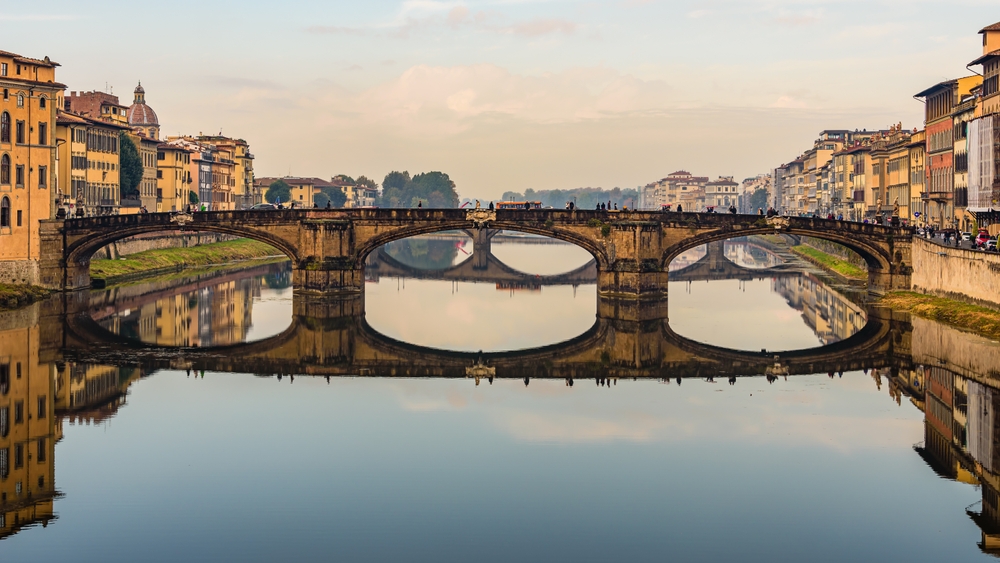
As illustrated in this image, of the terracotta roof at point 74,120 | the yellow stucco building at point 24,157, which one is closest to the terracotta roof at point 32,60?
the yellow stucco building at point 24,157

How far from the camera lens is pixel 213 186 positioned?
16175 centimetres

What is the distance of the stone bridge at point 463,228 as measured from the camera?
78875mm

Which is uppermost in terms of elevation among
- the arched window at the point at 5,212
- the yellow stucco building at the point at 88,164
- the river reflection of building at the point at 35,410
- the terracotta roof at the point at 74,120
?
the terracotta roof at the point at 74,120

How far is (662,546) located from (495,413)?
52.9 feet

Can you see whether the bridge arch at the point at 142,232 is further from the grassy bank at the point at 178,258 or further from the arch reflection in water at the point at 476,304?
the arch reflection in water at the point at 476,304

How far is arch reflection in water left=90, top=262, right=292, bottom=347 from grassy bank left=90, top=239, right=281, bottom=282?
9.01 feet

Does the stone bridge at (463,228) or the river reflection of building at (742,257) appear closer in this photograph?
the stone bridge at (463,228)

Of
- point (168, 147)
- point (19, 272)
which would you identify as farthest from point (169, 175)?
point (19, 272)

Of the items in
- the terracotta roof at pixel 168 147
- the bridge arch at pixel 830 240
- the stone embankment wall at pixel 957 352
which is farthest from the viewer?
the terracotta roof at pixel 168 147

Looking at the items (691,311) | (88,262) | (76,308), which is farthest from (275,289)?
(691,311)

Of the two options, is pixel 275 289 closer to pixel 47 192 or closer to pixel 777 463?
pixel 47 192

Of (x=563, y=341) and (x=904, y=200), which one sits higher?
(x=904, y=200)

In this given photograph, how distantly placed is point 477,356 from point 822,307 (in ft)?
98.3

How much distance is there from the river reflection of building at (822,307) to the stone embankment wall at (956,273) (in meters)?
4.36
